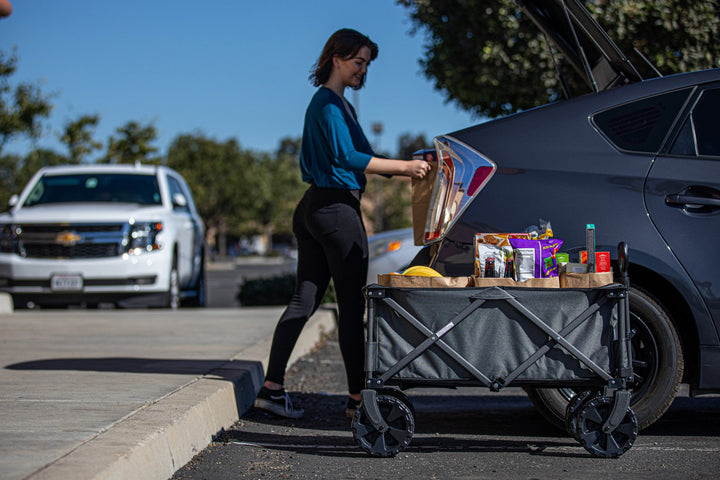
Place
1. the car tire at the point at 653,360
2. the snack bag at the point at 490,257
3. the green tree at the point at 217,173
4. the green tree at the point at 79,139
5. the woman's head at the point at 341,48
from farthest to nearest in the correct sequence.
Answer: the green tree at the point at 217,173 → the green tree at the point at 79,139 → the woman's head at the point at 341,48 → the car tire at the point at 653,360 → the snack bag at the point at 490,257

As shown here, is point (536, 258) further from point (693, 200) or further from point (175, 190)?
point (175, 190)

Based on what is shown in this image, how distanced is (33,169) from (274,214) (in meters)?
22.1

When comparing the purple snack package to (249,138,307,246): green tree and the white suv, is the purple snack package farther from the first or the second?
(249,138,307,246): green tree

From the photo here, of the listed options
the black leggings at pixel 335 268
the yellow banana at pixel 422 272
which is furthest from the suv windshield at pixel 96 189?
the yellow banana at pixel 422 272

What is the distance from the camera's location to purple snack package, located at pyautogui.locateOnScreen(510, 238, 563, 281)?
3533 millimetres

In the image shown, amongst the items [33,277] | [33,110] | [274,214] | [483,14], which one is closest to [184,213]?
[33,277]

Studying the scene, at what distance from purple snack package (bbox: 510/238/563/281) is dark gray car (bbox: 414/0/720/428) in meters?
0.25

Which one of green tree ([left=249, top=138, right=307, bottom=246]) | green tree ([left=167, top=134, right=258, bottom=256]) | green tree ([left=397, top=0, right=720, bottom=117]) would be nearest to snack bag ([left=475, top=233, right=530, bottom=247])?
green tree ([left=397, top=0, right=720, bottom=117])

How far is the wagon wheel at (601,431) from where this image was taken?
3.41 metres

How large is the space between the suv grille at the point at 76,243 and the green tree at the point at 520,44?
16.8 ft

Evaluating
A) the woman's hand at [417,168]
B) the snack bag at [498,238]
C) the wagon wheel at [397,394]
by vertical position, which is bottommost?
the wagon wheel at [397,394]

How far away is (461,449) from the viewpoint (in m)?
3.78

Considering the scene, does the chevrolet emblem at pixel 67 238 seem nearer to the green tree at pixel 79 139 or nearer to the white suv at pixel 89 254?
the white suv at pixel 89 254

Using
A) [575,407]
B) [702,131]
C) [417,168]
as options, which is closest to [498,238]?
[417,168]
